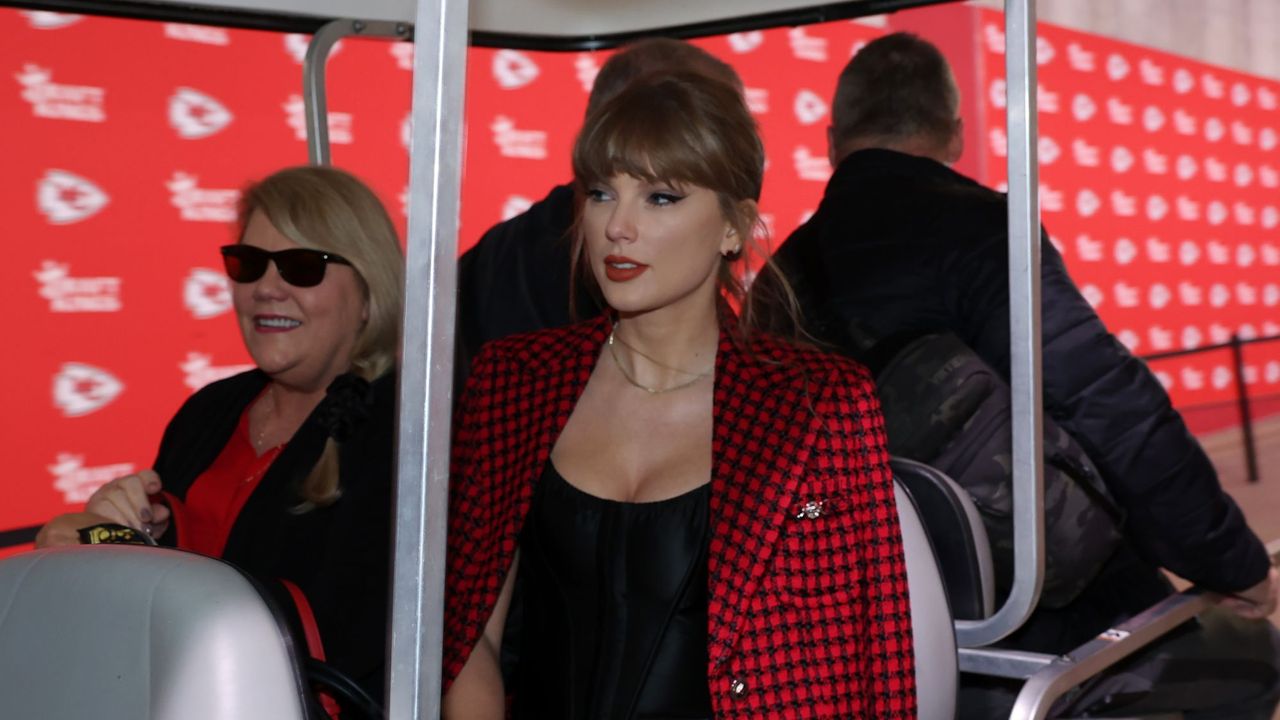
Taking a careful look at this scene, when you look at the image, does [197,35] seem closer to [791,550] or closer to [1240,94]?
[791,550]

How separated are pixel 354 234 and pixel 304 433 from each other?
1.12 ft

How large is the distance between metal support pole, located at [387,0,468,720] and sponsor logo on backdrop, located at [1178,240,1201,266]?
592 cm

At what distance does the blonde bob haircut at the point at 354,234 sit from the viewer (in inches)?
85.0

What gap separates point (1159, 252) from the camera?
20.9 ft

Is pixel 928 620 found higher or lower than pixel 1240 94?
lower

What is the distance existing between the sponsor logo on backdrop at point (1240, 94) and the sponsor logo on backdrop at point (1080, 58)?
73 cm

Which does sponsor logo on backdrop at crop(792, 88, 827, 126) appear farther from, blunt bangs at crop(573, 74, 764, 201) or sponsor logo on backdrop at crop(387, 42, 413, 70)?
blunt bangs at crop(573, 74, 764, 201)

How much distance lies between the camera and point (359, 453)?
79.1 inches

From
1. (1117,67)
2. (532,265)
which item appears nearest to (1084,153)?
(1117,67)

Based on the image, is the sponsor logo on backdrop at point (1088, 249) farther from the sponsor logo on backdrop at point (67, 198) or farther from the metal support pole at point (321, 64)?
the sponsor logo on backdrop at point (67, 198)

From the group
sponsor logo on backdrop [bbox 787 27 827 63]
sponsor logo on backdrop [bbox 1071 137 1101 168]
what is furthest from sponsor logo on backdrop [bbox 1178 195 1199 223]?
sponsor logo on backdrop [bbox 787 27 827 63]

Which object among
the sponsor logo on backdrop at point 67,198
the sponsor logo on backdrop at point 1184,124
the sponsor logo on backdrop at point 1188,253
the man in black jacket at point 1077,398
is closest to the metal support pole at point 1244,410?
the sponsor logo on backdrop at point 1188,253

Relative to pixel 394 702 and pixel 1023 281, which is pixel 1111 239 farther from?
pixel 394 702

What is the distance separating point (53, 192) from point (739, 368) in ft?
9.42
